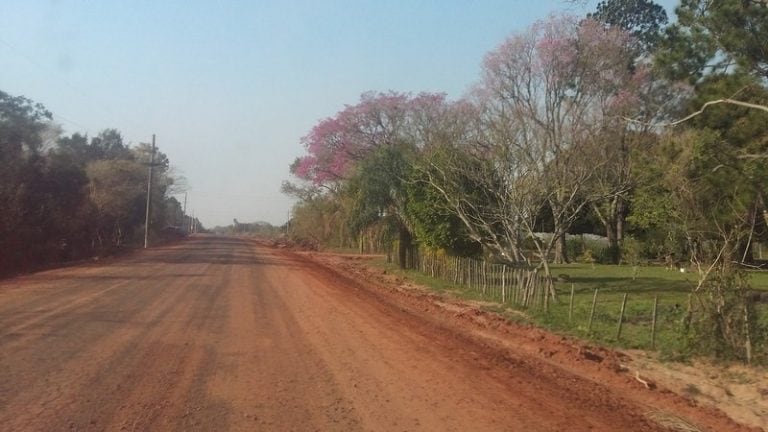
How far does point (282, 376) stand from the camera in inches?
332

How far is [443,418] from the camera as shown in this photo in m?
6.79

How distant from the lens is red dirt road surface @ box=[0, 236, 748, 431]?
A: 6648 millimetres

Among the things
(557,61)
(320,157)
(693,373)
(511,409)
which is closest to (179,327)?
(511,409)

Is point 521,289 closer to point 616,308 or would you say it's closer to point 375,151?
point 616,308

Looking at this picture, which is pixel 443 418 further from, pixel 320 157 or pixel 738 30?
pixel 320 157

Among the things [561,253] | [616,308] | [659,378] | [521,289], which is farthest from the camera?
[561,253]

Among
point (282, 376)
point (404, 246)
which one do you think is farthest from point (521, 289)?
point (404, 246)

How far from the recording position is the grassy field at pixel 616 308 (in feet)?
41.8

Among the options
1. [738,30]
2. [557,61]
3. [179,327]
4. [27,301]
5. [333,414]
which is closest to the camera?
[333,414]

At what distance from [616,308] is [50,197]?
27.7 m

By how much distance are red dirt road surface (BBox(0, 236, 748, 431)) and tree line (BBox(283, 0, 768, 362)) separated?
350 centimetres

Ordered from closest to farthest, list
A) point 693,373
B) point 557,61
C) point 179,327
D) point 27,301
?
point 693,373
point 179,327
point 27,301
point 557,61

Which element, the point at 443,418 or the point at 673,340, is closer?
the point at 443,418

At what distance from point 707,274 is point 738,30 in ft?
17.8
